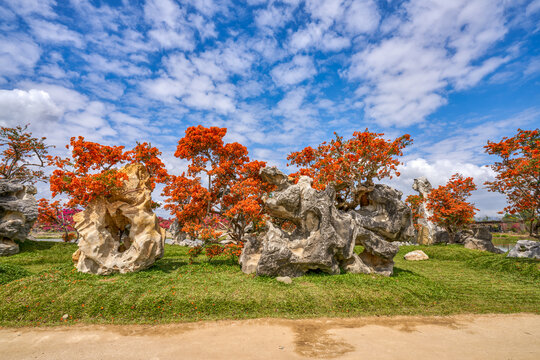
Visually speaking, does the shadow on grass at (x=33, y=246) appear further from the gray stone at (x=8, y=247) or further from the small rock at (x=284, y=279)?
the small rock at (x=284, y=279)

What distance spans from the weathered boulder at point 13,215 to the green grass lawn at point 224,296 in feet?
30.1

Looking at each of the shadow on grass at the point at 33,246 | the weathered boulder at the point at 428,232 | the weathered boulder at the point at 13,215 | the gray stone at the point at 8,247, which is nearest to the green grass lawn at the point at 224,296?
the gray stone at the point at 8,247

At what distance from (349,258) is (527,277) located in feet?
34.1

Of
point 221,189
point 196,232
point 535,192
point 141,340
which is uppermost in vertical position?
point 535,192

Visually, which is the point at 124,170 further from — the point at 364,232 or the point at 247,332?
the point at 364,232

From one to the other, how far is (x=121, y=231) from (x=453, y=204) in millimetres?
30701

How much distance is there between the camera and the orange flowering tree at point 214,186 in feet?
48.3

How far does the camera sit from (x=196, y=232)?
48.7ft

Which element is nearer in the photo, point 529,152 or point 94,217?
point 94,217

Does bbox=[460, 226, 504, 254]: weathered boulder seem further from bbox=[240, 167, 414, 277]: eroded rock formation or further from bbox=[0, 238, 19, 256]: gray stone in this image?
bbox=[0, 238, 19, 256]: gray stone

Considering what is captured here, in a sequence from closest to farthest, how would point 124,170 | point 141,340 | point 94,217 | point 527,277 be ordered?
point 141,340
point 94,217
point 124,170
point 527,277

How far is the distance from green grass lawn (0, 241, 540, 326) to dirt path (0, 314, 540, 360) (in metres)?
0.62

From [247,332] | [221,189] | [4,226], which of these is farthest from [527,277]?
[4,226]

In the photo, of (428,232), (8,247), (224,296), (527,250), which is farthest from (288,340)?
(428,232)
